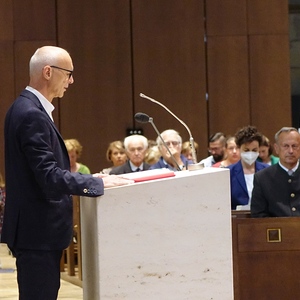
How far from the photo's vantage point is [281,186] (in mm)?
5504

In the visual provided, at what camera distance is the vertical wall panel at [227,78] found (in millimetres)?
11781

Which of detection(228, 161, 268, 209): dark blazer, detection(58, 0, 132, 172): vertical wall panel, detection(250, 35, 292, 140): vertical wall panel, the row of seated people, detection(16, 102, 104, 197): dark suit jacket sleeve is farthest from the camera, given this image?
detection(250, 35, 292, 140): vertical wall panel

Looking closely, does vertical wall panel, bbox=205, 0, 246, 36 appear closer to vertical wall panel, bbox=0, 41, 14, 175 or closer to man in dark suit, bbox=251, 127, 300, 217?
vertical wall panel, bbox=0, 41, 14, 175

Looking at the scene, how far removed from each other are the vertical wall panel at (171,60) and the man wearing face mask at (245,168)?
439 centimetres

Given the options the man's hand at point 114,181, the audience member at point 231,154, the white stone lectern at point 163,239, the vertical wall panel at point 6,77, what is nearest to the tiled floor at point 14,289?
the audience member at point 231,154

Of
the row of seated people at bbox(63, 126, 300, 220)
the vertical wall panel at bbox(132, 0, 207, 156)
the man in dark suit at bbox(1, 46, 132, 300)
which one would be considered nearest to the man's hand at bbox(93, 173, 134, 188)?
the man in dark suit at bbox(1, 46, 132, 300)

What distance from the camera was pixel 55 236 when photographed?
3.25 m

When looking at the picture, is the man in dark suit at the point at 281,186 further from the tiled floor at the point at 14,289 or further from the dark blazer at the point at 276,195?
the tiled floor at the point at 14,289

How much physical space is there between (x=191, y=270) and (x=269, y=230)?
5.64 feet

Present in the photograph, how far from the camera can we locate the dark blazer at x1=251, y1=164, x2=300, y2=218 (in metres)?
5.43

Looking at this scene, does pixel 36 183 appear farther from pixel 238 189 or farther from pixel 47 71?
pixel 238 189

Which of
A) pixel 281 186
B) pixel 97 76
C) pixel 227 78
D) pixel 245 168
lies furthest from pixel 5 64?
pixel 281 186

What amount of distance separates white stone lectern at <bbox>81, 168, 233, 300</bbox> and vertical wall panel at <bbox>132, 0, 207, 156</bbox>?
27.1ft

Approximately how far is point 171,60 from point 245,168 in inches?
196
